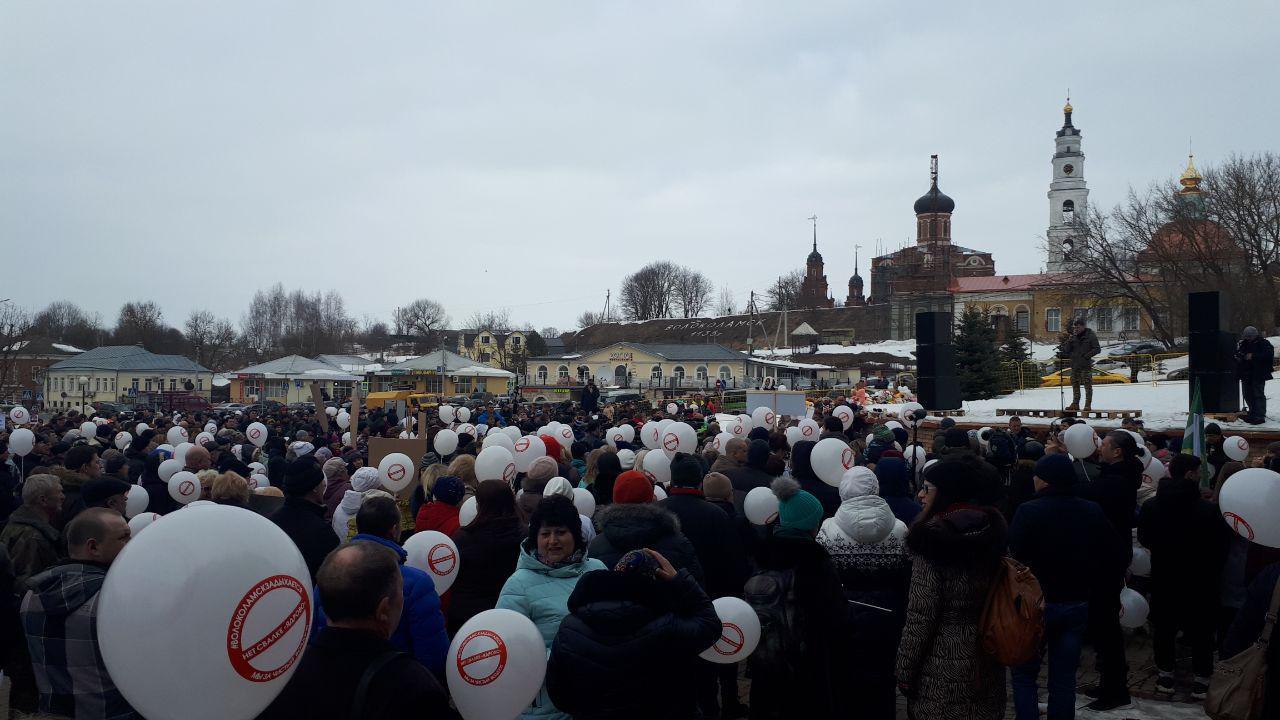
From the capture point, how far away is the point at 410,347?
99.7 meters

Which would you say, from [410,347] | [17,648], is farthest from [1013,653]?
[410,347]

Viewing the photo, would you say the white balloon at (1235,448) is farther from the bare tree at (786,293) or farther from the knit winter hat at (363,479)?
the bare tree at (786,293)

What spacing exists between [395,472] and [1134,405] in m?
17.1

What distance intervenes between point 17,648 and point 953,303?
252ft

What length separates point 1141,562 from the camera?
621 centimetres

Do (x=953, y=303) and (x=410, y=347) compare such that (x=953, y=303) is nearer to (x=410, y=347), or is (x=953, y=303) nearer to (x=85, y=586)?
(x=410, y=347)

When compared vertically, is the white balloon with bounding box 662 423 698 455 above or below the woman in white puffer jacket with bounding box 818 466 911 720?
above

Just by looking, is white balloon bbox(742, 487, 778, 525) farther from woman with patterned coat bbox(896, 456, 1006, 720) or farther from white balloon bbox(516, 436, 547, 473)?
white balloon bbox(516, 436, 547, 473)

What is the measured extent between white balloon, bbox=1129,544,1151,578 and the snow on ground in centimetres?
897

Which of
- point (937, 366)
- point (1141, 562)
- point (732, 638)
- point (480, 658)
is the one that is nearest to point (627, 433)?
point (937, 366)

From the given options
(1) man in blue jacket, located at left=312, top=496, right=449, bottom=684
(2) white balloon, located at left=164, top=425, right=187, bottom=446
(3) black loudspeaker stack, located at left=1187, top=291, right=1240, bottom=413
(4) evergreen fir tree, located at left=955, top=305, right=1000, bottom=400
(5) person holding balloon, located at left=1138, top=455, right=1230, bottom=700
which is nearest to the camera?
(1) man in blue jacket, located at left=312, top=496, right=449, bottom=684

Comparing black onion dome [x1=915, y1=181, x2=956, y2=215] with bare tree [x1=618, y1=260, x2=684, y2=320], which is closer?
black onion dome [x1=915, y1=181, x2=956, y2=215]

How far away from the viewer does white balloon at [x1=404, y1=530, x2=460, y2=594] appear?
3.95 meters

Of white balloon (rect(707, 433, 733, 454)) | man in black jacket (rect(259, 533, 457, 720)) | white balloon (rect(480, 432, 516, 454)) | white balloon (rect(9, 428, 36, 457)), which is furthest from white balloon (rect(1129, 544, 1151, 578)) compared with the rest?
white balloon (rect(9, 428, 36, 457))
